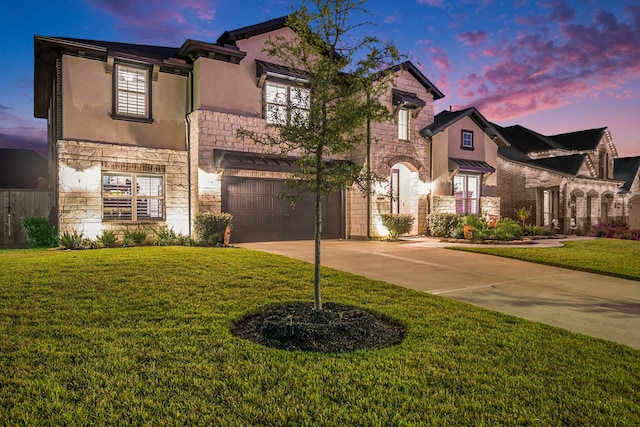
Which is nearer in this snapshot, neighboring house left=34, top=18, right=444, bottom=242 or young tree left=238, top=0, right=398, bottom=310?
young tree left=238, top=0, right=398, bottom=310

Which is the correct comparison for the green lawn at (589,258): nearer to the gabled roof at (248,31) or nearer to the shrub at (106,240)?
the gabled roof at (248,31)

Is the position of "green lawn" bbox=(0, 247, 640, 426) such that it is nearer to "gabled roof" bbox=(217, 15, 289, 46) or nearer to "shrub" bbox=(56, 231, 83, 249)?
"shrub" bbox=(56, 231, 83, 249)

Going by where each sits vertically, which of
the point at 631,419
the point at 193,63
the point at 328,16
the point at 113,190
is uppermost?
the point at 193,63

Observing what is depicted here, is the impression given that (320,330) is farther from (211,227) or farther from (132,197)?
(132,197)

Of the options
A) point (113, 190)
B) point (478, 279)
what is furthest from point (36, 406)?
point (113, 190)

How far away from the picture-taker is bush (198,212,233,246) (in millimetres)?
13219

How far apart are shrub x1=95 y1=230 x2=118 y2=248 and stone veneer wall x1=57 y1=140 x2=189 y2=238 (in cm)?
44

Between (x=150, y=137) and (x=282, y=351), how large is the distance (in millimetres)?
12051

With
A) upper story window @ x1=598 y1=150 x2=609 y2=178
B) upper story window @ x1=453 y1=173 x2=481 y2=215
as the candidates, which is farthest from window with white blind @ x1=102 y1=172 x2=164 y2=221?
upper story window @ x1=598 y1=150 x2=609 y2=178

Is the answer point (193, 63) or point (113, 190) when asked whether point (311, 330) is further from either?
point (193, 63)

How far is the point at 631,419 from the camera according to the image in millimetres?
2924

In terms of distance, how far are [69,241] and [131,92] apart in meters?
5.27

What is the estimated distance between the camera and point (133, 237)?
13156 millimetres

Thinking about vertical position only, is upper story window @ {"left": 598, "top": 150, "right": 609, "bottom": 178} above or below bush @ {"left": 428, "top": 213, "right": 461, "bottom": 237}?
above
